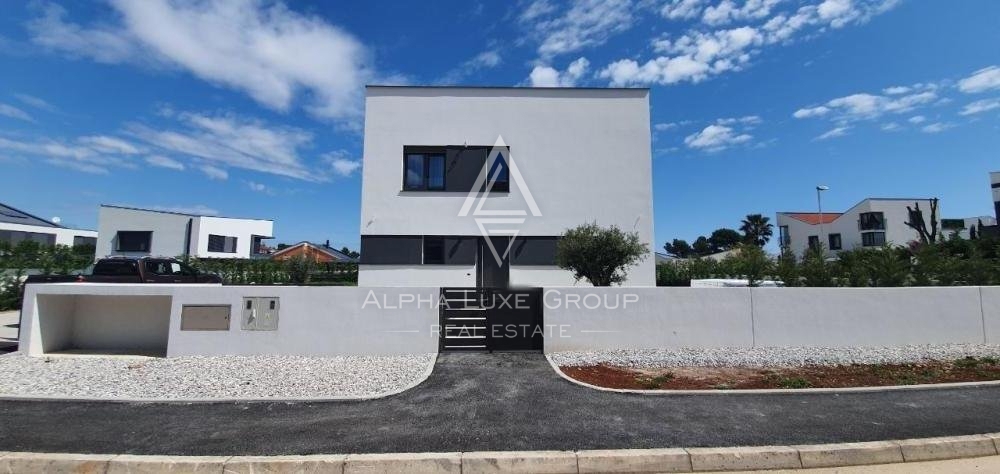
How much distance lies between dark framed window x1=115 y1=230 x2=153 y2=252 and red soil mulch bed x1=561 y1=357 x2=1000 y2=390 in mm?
42645

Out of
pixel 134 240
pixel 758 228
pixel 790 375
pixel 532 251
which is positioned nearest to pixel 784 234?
pixel 758 228

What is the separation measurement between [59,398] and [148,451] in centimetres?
301

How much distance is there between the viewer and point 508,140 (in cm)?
1678

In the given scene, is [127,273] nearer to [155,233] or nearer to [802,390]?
[802,390]

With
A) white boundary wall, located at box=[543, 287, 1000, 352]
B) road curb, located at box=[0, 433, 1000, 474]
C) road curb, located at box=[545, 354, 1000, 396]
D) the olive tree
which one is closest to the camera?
road curb, located at box=[0, 433, 1000, 474]

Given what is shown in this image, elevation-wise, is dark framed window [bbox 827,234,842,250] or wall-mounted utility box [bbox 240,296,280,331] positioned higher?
dark framed window [bbox 827,234,842,250]

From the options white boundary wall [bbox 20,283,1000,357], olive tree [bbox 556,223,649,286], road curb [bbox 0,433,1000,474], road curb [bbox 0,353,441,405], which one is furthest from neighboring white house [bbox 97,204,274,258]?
road curb [bbox 0,433,1000,474]

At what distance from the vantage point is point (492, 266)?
16156mm

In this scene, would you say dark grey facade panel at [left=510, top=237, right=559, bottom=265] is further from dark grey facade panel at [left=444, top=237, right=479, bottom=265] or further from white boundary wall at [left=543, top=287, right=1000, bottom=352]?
white boundary wall at [left=543, top=287, right=1000, bottom=352]

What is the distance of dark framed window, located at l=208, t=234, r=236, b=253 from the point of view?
41031 millimetres

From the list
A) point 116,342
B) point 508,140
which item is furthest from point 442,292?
point 508,140

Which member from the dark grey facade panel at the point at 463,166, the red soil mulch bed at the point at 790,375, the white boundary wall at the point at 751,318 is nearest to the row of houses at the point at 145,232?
the dark grey facade panel at the point at 463,166

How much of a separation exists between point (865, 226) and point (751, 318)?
53404 millimetres

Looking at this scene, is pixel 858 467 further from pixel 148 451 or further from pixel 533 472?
pixel 148 451
